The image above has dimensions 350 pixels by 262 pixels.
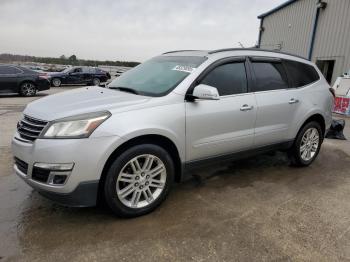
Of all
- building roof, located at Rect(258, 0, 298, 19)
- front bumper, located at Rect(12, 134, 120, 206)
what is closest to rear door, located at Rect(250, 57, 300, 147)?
front bumper, located at Rect(12, 134, 120, 206)

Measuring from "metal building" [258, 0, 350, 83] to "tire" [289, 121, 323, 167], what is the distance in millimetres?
9566

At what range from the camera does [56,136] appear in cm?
276

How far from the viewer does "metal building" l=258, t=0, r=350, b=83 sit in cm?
1326

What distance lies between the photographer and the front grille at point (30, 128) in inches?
114

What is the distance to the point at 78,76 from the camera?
70.8ft

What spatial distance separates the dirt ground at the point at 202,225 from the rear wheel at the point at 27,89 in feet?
34.5

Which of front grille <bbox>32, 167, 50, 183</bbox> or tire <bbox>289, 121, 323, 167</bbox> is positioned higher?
front grille <bbox>32, 167, 50, 183</bbox>

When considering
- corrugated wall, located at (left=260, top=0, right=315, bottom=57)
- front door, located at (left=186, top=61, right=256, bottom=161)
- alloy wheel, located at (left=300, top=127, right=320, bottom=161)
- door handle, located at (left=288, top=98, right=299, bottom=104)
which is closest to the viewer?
front door, located at (left=186, top=61, right=256, bottom=161)

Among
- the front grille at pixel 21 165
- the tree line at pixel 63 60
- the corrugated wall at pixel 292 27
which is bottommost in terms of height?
the tree line at pixel 63 60

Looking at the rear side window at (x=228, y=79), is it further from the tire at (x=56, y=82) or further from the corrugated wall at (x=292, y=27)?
the tire at (x=56, y=82)

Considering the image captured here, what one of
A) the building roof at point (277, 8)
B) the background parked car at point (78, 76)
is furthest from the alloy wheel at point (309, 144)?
the background parked car at point (78, 76)

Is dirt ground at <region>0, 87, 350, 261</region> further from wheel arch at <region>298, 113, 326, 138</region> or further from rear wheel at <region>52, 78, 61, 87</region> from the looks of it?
rear wheel at <region>52, 78, 61, 87</region>

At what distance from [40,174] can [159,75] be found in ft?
5.77

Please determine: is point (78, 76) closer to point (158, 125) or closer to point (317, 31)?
point (317, 31)
